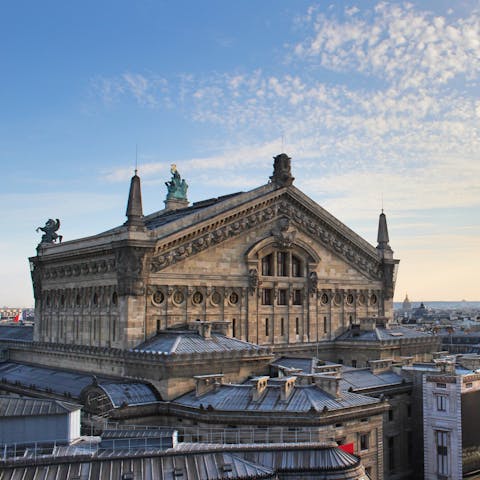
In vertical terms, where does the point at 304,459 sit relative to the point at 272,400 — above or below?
below

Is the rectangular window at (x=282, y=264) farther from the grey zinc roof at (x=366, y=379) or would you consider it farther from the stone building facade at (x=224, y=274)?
the grey zinc roof at (x=366, y=379)

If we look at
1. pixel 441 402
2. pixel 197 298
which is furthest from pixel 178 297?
pixel 441 402

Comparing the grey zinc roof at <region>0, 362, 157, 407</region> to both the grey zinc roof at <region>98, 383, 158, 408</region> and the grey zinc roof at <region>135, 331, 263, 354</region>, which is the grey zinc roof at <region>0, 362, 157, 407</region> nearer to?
the grey zinc roof at <region>98, 383, 158, 408</region>

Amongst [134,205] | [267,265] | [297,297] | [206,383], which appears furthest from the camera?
[297,297]

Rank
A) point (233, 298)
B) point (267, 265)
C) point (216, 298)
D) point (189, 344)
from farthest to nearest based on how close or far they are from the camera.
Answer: point (267, 265) → point (233, 298) → point (216, 298) → point (189, 344)

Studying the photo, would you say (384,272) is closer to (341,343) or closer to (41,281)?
(341,343)

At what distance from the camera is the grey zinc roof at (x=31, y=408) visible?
4469 centimetres

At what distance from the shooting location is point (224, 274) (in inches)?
2608

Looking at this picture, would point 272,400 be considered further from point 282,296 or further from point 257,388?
point 282,296

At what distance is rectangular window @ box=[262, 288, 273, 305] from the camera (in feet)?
229

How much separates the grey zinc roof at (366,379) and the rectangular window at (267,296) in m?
10.3

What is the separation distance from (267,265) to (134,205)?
1664cm

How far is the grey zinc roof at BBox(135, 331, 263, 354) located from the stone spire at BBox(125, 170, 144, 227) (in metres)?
9.99

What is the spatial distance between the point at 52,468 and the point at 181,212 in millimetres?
41792
